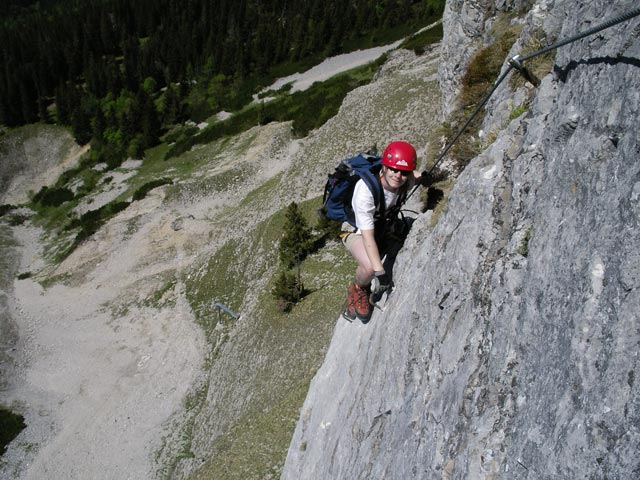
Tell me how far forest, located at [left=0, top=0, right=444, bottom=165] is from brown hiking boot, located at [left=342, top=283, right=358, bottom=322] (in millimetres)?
70174

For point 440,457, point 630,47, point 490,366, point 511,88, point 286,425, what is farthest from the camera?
point 286,425

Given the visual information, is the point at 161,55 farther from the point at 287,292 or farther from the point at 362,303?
the point at 362,303

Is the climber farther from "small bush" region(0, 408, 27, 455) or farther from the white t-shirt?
"small bush" region(0, 408, 27, 455)

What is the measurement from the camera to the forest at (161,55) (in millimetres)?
87562

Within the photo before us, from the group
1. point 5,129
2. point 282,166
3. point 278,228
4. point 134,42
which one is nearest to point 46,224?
point 282,166

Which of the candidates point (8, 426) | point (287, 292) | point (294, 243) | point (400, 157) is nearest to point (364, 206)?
point (400, 157)

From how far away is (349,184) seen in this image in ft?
27.5

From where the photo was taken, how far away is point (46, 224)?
59906 mm

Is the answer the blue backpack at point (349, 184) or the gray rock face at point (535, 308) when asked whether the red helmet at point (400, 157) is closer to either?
the blue backpack at point (349, 184)

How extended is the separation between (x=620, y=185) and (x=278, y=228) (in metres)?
25.5

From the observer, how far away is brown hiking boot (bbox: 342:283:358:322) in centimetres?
1019

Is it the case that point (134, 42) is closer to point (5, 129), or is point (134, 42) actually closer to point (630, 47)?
point (5, 129)

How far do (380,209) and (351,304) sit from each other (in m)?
3.10

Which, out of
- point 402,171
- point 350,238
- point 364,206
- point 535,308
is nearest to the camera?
point 535,308
